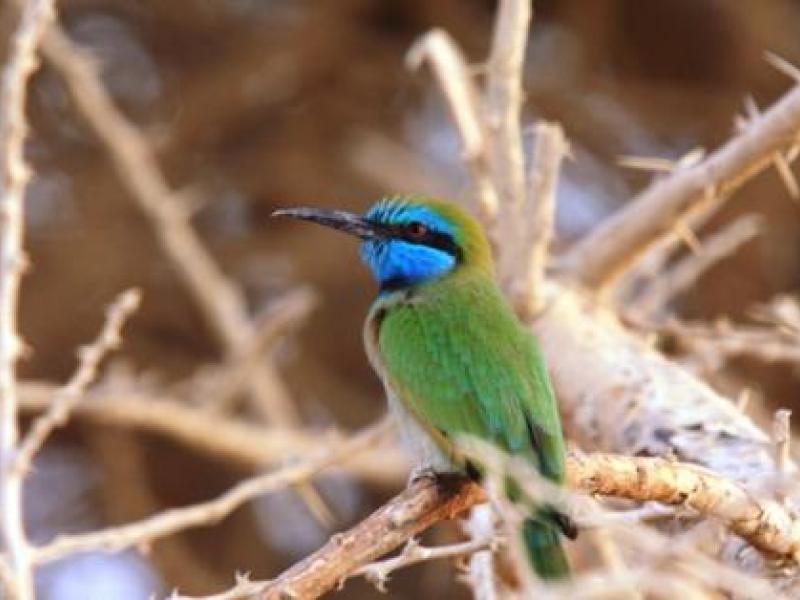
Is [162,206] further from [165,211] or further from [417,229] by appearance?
[417,229]

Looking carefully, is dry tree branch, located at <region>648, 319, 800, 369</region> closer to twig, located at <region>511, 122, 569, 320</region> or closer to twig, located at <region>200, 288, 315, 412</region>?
twig, located at <region>511, 122, 569, 320</region>

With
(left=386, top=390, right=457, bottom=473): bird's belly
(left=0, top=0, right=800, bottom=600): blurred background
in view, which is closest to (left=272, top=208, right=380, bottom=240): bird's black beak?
(left=386, top=390, right=457, bottom=473): bird's belly

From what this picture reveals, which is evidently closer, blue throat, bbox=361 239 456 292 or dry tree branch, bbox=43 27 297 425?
blue throat, bbox=361 239 456 292

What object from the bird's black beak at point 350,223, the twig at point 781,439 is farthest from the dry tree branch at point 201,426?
the twig at point 781,439

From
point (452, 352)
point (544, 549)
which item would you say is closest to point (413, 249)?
point (452, 352)

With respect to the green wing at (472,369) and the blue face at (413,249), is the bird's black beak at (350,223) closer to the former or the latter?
the blue face at (413,249)
